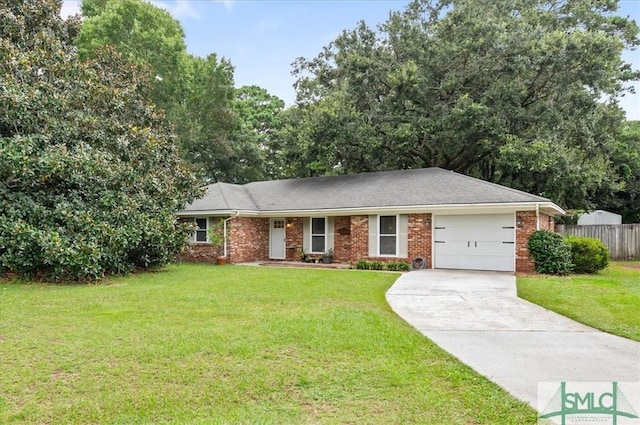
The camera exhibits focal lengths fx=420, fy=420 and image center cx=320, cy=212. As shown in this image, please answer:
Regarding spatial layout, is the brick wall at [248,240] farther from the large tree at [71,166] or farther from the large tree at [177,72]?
the large tree at [177,72]

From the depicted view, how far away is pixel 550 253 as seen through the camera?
12.1 metres

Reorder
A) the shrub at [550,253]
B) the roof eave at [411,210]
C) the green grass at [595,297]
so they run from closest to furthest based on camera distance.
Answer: the green grass at [595,297], the shrub at [550,253], the roof eave at [411,210]

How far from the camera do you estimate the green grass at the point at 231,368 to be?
132 inches

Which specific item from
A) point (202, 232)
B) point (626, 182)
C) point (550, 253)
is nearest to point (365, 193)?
point (550, 253)

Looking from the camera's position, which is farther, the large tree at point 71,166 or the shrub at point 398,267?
the shrub at point 398,267

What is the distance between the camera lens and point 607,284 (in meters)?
10.1

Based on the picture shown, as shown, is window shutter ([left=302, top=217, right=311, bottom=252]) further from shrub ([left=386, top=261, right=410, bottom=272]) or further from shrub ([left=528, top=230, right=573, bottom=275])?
shrub ([left=528, top=230, right=573, bottom=275])

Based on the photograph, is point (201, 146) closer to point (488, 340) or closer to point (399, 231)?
point (399, 231)

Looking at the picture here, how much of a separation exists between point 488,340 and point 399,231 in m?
9.15

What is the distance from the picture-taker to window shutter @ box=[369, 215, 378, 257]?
48.4 feet

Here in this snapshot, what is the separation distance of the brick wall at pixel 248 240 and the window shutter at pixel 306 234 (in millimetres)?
1848

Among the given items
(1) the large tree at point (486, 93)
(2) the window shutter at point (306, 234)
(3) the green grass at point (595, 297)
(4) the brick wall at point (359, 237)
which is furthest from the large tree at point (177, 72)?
Result: (3) the green grass at point (595, 297)

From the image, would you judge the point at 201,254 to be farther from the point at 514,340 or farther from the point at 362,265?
the point at 514,340

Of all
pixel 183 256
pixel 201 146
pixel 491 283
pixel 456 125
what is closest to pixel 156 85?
pixel 201 146
